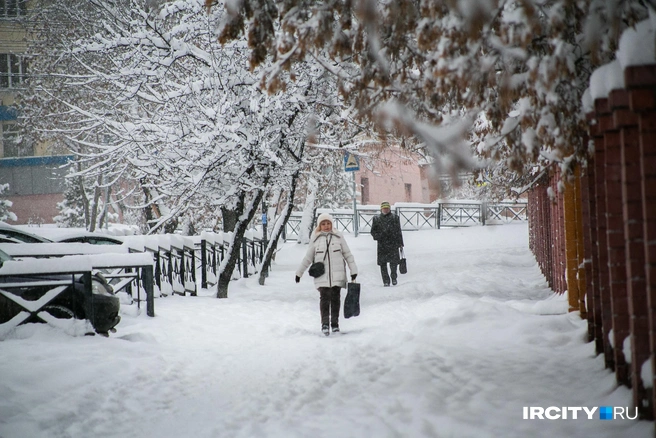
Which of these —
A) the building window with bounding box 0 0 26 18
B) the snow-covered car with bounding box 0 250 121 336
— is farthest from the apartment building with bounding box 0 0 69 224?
the snow-covered car with bounding box 0 250 121 336

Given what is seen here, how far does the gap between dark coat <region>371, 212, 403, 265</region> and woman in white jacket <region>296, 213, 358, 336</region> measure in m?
5.81

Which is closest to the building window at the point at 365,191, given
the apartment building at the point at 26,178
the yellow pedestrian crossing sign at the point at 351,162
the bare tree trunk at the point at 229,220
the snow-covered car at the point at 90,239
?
the apartment building at the point at 26,178

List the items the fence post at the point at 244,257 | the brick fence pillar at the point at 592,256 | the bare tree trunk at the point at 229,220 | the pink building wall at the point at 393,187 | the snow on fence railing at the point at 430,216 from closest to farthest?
1. the brick fence pillar at the point at 592,256
2. the bare tree trunk at the point at 229,220
3. the fence post at the point at 244,257
4. the snow on fence railing at the point at 430,216
5. the pink building wall at the point at 393,187

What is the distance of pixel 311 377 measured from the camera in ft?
18.9

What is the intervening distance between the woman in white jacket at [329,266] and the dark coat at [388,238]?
5.81 metres

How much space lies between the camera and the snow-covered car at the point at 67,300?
23.5 ft

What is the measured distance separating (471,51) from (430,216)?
30188mm

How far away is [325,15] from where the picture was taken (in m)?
4.46

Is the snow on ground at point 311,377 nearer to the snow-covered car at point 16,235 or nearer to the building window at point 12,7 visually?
the snow-covered car at point 16,235

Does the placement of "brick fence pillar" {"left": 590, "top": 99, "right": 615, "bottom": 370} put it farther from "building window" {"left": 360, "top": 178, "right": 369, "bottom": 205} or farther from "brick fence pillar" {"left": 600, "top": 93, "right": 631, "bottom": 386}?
"building window" {"left": 360, "top": 178, "right": 369, "bottom": 205}

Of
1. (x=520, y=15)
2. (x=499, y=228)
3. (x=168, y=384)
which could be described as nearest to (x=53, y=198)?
(x=499, y=228)

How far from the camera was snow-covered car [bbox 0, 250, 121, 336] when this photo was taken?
716 cm

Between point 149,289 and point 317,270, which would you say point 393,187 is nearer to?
point 149,289

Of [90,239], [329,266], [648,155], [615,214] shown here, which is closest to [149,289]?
[329,266]
